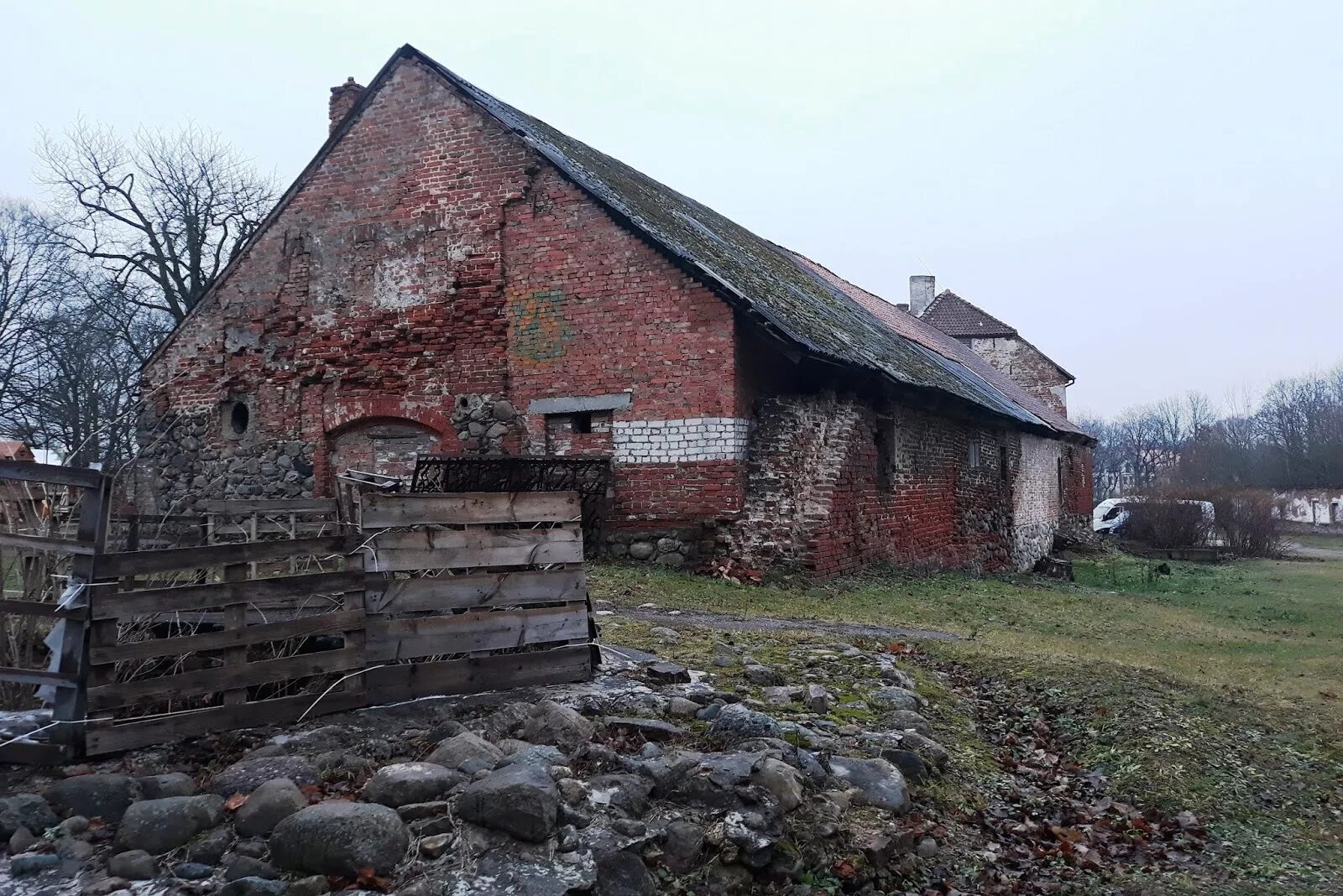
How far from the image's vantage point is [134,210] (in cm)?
2845

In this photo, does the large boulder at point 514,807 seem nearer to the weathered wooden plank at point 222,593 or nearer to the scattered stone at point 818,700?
the weathered wooden plank at point 222,593

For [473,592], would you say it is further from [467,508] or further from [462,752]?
[462,752]

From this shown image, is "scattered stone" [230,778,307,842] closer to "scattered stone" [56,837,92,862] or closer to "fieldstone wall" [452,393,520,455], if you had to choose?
"scattered stone" [56,837,92,862]

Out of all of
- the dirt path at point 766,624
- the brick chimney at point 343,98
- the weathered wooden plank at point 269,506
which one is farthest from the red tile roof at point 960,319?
the weathered wooden plank at point 269,506

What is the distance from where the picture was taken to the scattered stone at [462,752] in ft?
13.2

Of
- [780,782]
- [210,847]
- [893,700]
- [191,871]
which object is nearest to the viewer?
[191,871]

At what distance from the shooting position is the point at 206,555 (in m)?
4.32

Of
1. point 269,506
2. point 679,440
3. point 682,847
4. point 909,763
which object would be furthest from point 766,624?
point 682,847

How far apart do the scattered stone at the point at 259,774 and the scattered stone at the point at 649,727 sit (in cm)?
151

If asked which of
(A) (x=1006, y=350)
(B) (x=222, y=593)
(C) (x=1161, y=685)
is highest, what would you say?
(A) (x=1006, y=350)

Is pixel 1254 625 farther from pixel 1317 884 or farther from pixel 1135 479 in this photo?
pixel 1135 479

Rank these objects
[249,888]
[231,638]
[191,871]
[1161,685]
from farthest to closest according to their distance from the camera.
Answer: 1. [1161,685]
2. [231,638]
3. [191,871]
4. [249,888]

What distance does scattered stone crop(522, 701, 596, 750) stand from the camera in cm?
447

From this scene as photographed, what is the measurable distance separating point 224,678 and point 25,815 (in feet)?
3.22
